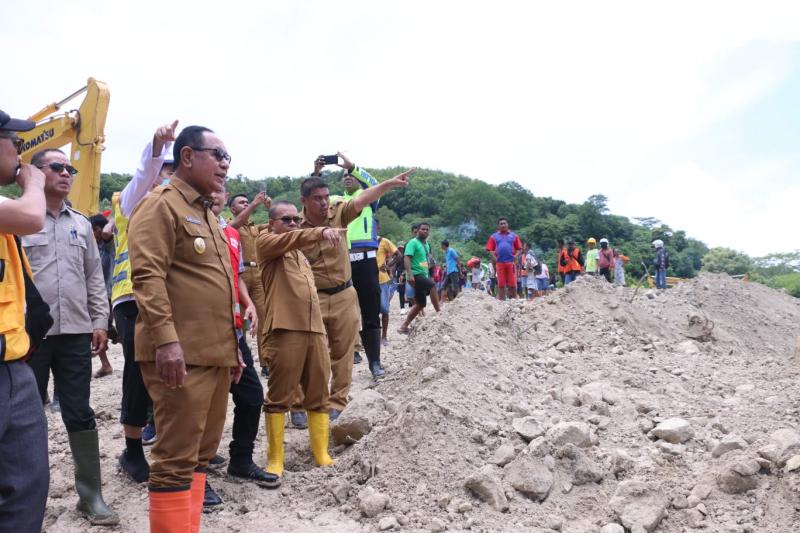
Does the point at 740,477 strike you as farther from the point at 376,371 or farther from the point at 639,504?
the point at 376,371

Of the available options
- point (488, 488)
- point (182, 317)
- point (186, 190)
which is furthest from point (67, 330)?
point (488, 488)

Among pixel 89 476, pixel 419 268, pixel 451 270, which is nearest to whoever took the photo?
pixel 89 476

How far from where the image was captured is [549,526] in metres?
3.33

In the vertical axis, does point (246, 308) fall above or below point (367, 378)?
above

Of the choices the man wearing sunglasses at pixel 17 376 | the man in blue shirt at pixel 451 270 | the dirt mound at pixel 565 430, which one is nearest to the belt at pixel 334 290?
the dirt mound at pixel 565 430

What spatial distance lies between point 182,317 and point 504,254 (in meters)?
9.08

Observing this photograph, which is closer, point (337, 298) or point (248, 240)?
point (337, 298)

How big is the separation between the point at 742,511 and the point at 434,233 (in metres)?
46.2

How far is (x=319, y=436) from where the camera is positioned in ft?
13.8

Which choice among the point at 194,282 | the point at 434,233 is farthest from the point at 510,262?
the point at 434,233

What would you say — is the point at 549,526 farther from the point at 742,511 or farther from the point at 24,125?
the point at 24,125

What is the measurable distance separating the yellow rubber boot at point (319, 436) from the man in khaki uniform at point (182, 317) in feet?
4.18

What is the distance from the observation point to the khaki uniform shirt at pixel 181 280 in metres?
2.66

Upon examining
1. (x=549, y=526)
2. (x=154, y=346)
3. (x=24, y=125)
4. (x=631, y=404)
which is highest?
(x=24, y=125)
